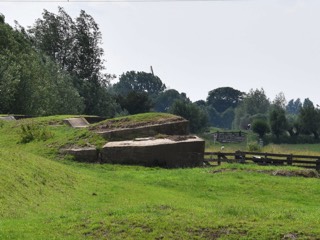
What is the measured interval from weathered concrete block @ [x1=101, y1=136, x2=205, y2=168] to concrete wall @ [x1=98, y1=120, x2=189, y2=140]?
115 centimetres

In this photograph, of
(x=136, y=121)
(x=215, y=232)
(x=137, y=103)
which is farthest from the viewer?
(x=137, y=103)

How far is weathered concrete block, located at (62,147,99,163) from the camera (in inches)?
1040

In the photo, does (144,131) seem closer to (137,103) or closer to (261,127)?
(137,103)

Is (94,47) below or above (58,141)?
above

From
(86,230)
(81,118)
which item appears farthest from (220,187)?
(81,118)

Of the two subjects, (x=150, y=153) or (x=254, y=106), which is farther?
(x=254, y=106)

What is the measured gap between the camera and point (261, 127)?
9831 centimetres

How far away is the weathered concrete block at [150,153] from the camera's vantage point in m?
26.5

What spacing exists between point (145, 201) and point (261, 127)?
8416 centimetres

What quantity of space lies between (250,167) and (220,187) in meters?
5.28

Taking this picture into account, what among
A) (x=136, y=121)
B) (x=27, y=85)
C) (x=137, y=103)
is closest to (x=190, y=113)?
(x=137, y=103)

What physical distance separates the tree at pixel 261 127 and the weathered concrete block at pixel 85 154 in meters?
74.5

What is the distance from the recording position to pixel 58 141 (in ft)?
92.8

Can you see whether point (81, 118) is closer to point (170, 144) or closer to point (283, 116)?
point (170, 144)
